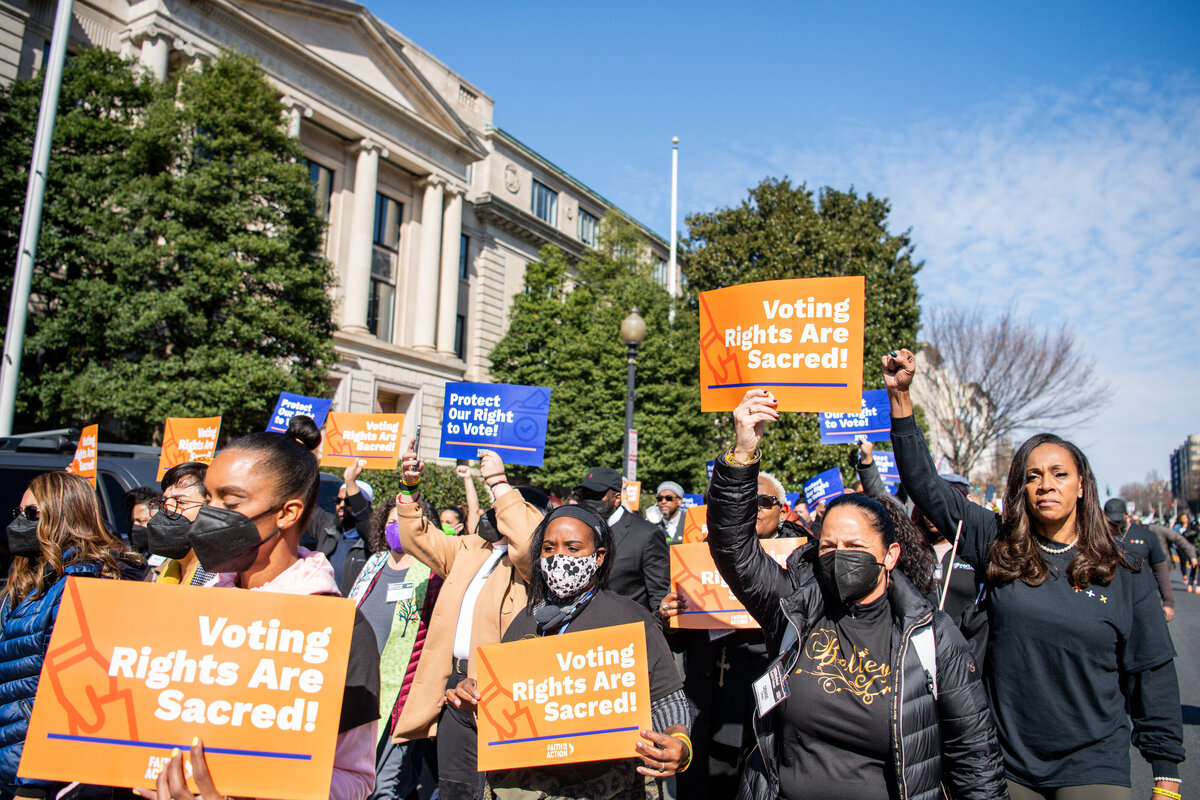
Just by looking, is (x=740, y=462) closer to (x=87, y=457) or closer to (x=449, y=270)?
(x=87, y=457)

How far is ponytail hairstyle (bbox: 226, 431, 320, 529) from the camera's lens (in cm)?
219

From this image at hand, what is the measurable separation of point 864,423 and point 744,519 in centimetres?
709

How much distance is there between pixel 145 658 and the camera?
204 cm

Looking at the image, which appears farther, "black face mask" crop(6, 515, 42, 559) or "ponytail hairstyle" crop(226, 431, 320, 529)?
"black face mask" crop(6, 515, 42, 559)

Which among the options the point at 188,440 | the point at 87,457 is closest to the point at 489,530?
the point at 87,457

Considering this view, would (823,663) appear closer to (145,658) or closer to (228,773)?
(228,773)

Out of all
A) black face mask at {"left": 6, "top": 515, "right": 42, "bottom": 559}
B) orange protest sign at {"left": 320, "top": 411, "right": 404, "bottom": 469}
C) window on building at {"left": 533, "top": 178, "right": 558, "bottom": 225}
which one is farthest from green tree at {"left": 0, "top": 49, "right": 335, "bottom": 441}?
window on building at {"left": 533, "top": 178, "right": 558, "bottom": 225}

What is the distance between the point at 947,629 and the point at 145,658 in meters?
2.32

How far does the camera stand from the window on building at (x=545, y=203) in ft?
126

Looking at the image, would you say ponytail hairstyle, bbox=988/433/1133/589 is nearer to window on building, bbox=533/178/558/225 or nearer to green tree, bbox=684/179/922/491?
green tree, bbox=684/179/922/491

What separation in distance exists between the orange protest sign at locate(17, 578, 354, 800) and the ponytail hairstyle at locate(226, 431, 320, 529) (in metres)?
0.30

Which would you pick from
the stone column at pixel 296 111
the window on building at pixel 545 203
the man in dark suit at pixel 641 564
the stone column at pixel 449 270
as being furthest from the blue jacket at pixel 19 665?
the window on building at pixel 545 203

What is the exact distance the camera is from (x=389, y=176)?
3162cm

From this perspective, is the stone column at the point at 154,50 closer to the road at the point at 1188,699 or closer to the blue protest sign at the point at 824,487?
the blue protest sign at the point at 824,487
